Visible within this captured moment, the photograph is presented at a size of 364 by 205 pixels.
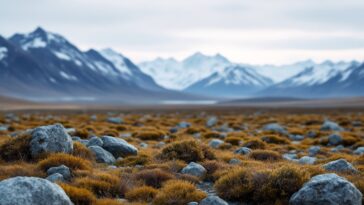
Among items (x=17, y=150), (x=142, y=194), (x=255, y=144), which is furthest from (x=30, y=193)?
(x=255, y=144)

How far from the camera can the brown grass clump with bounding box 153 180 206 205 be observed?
8.76m

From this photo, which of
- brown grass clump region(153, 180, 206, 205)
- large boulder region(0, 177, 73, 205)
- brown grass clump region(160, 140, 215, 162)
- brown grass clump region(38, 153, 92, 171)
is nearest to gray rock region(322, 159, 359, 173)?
brown grass clump region(160, 140, 215, 162)

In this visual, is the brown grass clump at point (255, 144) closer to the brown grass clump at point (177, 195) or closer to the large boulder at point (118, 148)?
the large boulder at point (118, 148)

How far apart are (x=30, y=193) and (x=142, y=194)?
2.34 m

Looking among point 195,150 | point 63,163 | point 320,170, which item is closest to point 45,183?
point 63,163

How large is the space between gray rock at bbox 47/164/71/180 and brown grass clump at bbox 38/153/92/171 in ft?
1.33

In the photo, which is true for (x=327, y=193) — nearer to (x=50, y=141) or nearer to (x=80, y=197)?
(x=80, y=197)

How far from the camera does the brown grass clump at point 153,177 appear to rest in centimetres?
1052

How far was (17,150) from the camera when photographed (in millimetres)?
12953

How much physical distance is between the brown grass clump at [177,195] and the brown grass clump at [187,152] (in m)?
4.32

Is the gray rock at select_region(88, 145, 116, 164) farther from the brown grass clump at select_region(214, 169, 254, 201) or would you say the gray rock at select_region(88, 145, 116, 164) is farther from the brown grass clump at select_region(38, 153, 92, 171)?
the brown grass clump at select_region(214, 169, 254, 201)

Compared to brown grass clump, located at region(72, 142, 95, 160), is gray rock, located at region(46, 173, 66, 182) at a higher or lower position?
lower

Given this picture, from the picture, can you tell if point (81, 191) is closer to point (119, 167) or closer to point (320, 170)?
point (119, 167)

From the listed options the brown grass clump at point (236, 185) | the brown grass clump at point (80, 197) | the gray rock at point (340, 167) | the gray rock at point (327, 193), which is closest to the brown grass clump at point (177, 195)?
the brown grass clump at point (236, 185)
